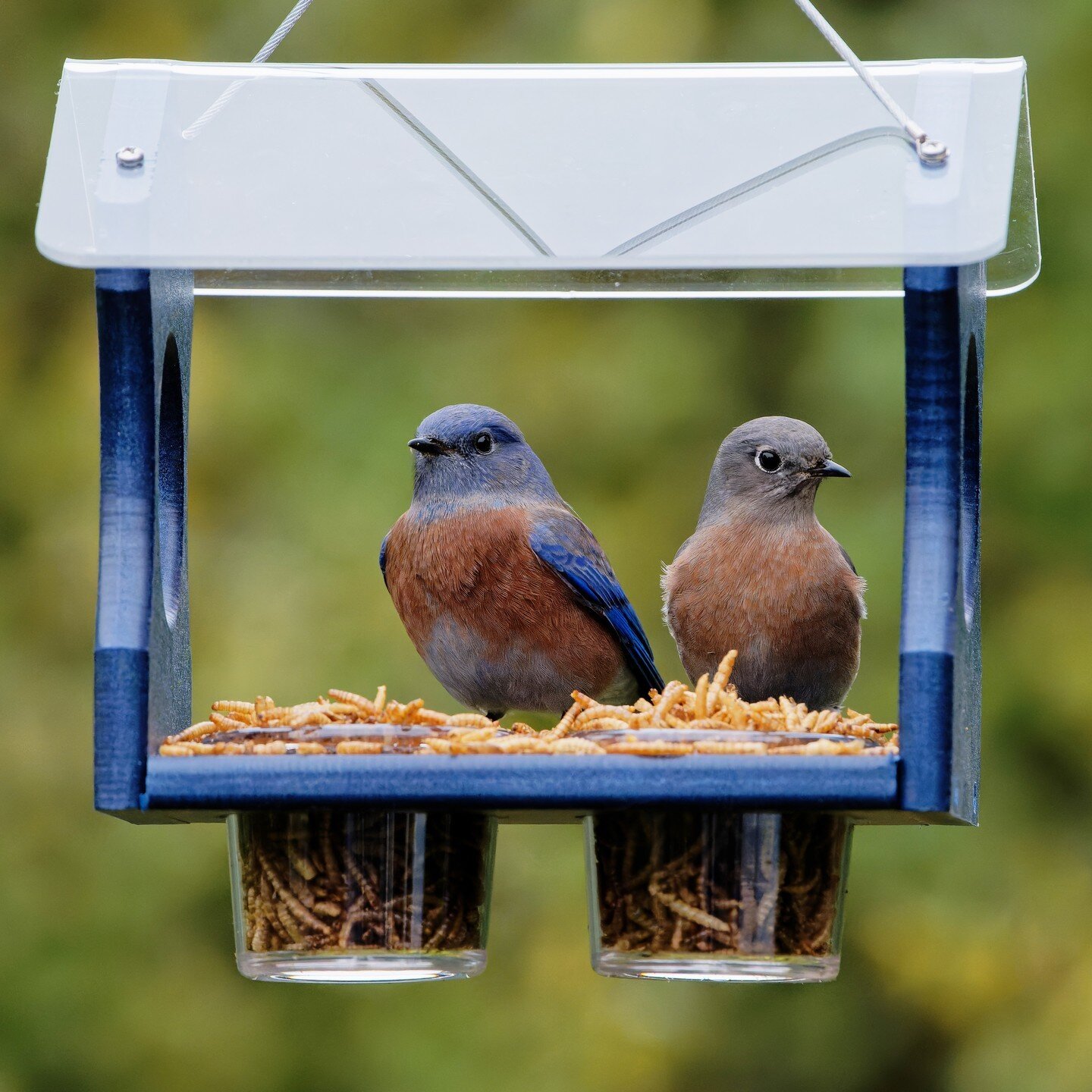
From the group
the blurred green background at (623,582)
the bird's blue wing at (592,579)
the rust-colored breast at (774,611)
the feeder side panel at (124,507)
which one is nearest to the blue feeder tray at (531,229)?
the feeder side panel at (124,507)

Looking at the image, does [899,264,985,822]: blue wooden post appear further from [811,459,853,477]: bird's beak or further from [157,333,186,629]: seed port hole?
[157,333,186,629]: seed port hole

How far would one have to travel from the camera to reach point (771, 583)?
5.21 metres

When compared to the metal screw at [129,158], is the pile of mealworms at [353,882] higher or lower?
lower

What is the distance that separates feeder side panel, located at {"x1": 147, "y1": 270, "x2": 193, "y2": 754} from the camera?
14.3 feet

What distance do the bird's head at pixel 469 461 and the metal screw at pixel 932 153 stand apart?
1530mm

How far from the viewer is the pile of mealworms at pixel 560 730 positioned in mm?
4066

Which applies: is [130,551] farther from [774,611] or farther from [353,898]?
[774,611]

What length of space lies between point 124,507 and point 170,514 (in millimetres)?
578

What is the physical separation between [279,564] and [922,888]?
126 inches

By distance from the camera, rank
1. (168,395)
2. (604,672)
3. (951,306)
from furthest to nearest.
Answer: (604,672) → (168,395) → (951,306)

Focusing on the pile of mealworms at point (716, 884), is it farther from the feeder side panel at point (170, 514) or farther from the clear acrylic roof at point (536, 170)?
the clear acrylic roof at point (536, 170)

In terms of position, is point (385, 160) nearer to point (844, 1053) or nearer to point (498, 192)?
point (498, 192)

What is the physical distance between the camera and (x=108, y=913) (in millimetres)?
9320

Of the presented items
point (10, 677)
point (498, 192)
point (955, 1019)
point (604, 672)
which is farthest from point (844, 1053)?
point (498, 192)
